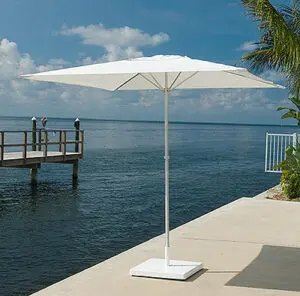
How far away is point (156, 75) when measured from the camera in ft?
21.7

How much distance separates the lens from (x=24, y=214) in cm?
1647

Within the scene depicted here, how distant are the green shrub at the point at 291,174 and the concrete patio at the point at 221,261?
2.57m

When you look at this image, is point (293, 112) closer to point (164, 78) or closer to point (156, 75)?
point (164, 78)

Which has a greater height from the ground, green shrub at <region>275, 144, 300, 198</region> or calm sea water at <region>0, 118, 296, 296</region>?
green shrub at <region>275, 144, 300, 198</region>

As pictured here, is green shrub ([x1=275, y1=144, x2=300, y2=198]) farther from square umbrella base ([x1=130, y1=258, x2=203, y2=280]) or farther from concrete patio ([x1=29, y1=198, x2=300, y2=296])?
square umbrella base ([x1=130, y1=258, x2=203, y2=280])

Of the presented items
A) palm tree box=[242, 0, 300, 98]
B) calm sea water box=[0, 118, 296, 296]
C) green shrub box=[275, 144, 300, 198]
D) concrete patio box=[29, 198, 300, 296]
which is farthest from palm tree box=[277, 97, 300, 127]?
concrete patio box=[29, 198, 300, 296]

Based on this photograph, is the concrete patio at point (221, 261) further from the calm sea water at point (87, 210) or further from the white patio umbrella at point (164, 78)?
the calm sea water at point (87, 210)

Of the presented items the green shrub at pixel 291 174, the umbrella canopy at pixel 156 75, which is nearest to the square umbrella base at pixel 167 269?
the umbrella canopy at pixel 156 75

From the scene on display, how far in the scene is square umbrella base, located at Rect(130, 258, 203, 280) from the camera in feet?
19.0

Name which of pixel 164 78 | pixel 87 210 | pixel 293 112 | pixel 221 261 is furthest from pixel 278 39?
pixel 87 210

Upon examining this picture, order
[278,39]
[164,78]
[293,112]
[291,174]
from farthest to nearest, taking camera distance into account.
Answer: [293,112]
[291,174]
[278,39]
[164,78]

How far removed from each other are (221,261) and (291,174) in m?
6.73

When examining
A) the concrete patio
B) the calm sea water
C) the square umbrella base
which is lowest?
the calm sea water

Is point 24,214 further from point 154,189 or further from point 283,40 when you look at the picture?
point 283,40
